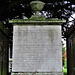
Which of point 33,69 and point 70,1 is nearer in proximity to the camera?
point 33,69

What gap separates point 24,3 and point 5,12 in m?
1.06

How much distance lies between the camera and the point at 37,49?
248 inches

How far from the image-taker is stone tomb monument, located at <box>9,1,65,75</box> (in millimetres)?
6262

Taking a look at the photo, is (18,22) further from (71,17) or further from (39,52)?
(71,17)

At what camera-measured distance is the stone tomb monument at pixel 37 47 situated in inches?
247

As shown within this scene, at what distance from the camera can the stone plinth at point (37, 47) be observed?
6.27 m

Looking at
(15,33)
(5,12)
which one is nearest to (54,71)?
(15,33)

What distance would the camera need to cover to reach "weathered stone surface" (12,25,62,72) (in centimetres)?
627

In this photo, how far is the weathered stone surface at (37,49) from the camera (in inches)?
247

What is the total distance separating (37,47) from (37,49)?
0.06 m

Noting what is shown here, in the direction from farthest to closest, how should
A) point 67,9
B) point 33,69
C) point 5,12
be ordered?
point 67,9
point 5,12
point 33,69

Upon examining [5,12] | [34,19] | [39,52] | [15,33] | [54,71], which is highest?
[5,12]

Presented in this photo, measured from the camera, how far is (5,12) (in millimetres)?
10484

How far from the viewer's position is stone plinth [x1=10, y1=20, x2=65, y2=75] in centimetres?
627
